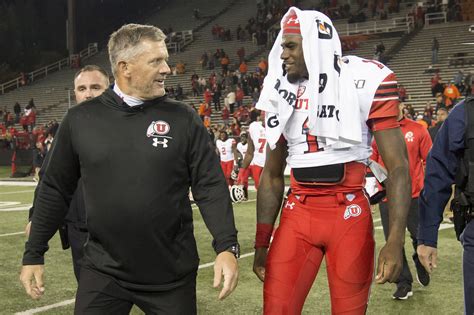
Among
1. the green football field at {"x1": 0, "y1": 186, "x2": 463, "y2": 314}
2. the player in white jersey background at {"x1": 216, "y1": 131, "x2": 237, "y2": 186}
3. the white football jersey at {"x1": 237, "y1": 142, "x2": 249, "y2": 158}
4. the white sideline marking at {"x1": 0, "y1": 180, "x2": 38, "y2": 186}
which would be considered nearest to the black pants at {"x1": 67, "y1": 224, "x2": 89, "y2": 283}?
the green football field at {"x1": 0, "y1": 186, "x2": 463, "y2": 314}

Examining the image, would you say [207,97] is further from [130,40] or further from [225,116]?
[130,40]

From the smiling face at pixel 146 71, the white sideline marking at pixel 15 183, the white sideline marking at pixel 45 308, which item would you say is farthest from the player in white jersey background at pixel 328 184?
the white sideline marking at pixel 15 183

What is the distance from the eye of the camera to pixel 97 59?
46125mm

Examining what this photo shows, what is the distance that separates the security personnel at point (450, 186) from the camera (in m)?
3.54

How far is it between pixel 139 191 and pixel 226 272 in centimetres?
52

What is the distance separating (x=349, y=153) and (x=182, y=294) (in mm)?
1057

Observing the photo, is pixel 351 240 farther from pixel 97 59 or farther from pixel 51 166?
pixel 97 59

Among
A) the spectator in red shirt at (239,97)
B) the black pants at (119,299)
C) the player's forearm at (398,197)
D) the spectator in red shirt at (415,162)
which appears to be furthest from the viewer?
→ the spectator in red shirt at (239,97)

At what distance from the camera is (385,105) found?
3775 mm

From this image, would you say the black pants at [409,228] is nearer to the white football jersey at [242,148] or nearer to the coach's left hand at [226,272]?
the coach's left hand at [226,272]

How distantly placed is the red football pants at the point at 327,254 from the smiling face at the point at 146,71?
910 mm

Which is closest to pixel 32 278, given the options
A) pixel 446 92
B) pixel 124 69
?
pixel 124 69

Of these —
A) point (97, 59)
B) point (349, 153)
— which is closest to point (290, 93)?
point (349, 153)

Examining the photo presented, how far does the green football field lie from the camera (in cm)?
679
